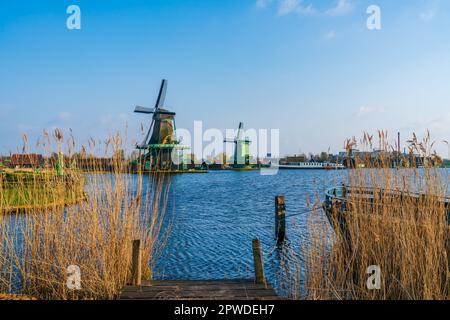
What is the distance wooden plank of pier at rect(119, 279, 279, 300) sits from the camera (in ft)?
9.11

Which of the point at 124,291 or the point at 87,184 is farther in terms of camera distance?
the point at 87,184

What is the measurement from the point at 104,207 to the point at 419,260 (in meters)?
3.24

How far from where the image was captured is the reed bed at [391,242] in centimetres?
281

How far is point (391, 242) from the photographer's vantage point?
3141 millimetres

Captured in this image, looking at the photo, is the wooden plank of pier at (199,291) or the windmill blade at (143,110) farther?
the windmill blade at (143,110)

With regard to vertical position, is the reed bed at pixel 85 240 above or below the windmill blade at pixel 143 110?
below

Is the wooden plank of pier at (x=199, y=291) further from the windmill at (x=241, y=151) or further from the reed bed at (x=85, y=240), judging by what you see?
the windmill at (x=241, y=151)

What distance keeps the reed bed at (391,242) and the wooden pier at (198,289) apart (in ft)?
1.33

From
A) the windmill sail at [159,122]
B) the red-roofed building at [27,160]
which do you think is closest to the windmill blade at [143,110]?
the windmill sail at [159,122]

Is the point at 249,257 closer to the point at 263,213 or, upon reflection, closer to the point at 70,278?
the point at 70,278

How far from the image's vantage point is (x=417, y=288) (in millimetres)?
2764

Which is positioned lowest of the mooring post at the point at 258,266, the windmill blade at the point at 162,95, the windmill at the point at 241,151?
the mooring post at the point at 258,266
